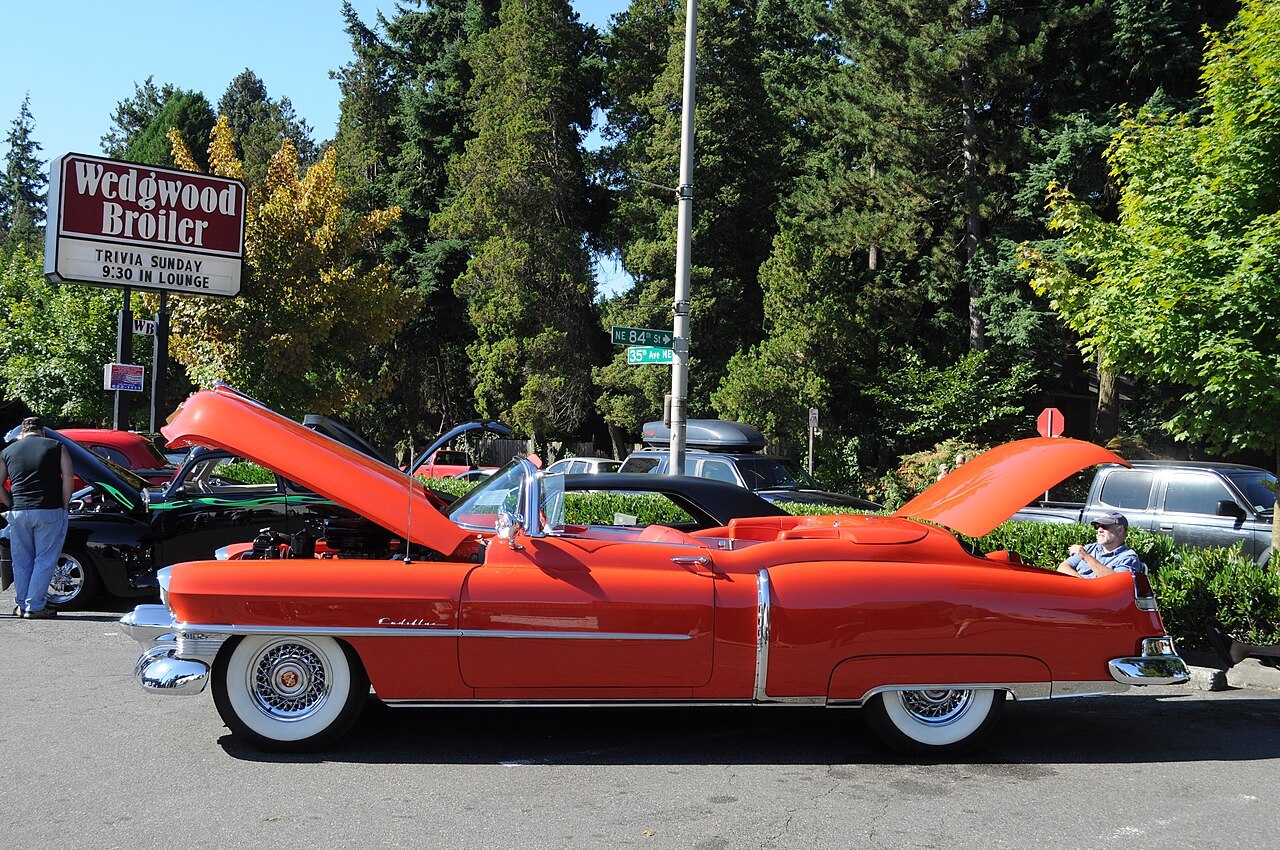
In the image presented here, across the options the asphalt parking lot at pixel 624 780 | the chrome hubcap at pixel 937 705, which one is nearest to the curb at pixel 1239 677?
the asphalt parking lot at pixel 624 780

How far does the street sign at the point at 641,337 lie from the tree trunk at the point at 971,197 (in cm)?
1876

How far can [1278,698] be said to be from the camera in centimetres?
722

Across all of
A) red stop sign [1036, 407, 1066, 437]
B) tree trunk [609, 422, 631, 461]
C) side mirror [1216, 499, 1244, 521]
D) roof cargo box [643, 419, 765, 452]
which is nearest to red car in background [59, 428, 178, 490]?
roof cargo box [643, 419, 765, 452]

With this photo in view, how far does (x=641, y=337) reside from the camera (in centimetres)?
1348

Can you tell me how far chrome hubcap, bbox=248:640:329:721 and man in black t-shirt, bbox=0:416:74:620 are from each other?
482 centimetres

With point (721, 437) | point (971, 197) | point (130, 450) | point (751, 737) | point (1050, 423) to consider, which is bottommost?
point (751, 737)

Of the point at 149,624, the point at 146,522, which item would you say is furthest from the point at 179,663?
the point at 146,522

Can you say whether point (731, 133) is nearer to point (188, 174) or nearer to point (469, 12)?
point (469, 12)

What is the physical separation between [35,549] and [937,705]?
778 cm

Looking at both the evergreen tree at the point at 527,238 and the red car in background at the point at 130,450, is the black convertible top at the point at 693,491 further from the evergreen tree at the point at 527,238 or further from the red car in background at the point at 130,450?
the evergreen tree at the point at 527,238

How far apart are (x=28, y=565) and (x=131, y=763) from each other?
16.1 ft

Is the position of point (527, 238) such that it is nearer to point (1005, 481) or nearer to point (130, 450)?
point (130, 450)

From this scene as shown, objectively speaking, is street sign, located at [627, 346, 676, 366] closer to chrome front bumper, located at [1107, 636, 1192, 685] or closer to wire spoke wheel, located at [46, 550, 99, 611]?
wire spoke wheel, located at [46, 550, 99, 611]

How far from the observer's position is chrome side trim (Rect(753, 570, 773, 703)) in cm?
521
